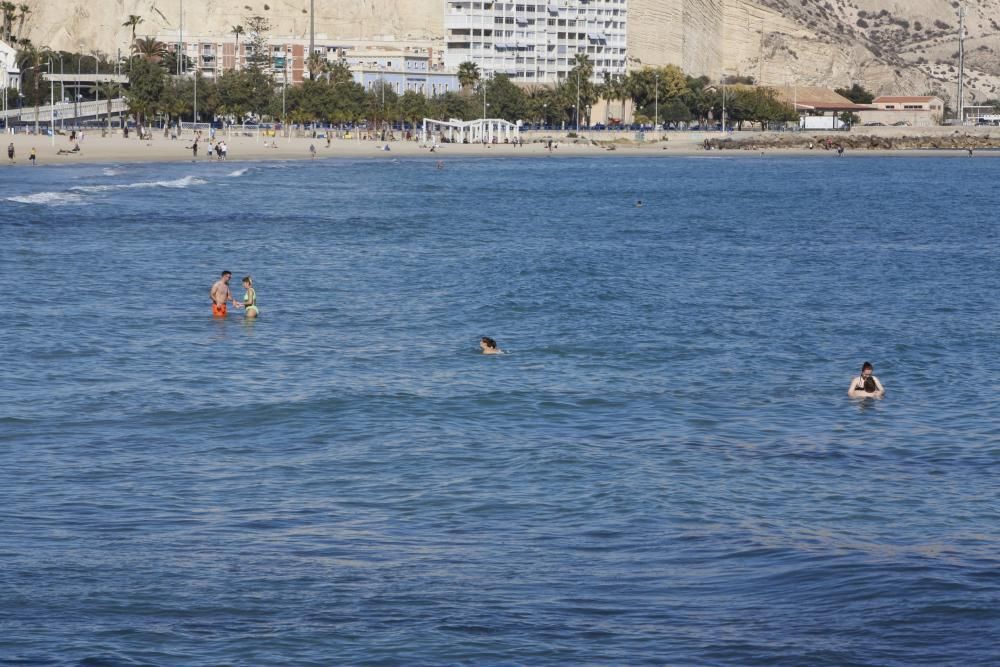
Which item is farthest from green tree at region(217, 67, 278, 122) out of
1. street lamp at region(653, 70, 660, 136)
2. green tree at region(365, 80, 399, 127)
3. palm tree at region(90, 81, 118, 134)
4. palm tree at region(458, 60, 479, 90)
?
street lamp at region(653, 70, 660, 136)

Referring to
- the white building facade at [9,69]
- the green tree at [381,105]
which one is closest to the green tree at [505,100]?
the green tree at [381,105]

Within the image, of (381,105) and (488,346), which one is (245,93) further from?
(488,346)

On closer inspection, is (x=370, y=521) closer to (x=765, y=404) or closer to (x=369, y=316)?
(x=765, y=404)

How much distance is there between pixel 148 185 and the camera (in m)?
76.3

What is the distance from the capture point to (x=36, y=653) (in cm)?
1084

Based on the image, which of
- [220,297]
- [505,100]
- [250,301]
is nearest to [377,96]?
[505,100]

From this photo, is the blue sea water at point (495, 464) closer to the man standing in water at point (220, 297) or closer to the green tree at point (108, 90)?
the man standing in water at point (220, 297)

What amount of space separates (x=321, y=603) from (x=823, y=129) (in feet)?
619

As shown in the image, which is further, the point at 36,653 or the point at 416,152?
the point at 416,152

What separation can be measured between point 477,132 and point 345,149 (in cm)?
2650

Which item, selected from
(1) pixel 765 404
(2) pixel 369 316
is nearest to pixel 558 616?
(1) pixel 765 404

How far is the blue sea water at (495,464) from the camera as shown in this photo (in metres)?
11.7

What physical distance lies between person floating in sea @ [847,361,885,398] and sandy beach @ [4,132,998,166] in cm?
7926

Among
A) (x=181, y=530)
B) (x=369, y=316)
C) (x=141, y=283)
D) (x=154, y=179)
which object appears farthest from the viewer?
(x=154, y=179)
